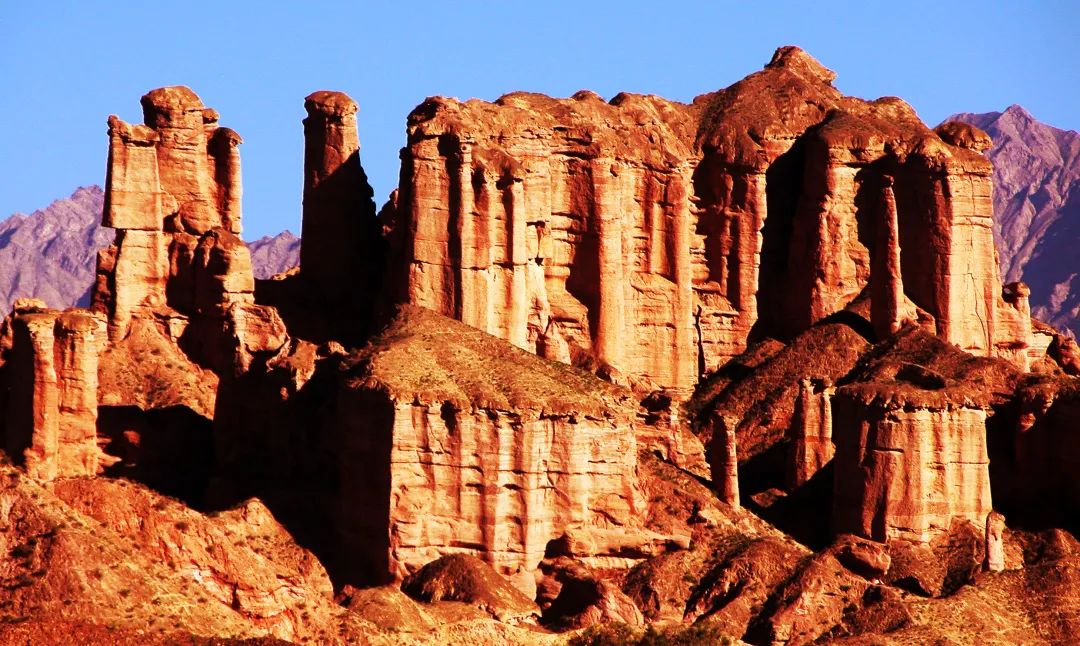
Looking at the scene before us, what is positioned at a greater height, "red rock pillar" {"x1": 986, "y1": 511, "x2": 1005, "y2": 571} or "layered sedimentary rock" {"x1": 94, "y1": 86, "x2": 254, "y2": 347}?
"layered sedimentary rock" {"x1": 94, "y1": 86, "x2": 254, "y2": 347}

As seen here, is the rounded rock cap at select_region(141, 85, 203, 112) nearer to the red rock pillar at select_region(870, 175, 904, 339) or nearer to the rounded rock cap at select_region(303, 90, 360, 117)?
the rounded rock cap at select_region(303, 90, 360, 117)

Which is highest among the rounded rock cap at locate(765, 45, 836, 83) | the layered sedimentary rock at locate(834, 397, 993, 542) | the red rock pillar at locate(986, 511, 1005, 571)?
the rounded rock cap at locate(765, 45, 836, 83)

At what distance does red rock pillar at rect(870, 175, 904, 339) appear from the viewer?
397 feet

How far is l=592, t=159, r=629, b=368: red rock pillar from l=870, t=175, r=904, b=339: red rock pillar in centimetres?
986

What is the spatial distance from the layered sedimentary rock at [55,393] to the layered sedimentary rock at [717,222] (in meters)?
14.4

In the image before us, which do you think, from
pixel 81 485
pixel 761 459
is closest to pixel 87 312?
pixel 81 485

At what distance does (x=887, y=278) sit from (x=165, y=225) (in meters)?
27.5

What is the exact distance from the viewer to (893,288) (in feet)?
398

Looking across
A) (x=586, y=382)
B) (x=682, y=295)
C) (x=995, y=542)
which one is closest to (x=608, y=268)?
(x=682, y=295)

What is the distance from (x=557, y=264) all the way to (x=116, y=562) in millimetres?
43442

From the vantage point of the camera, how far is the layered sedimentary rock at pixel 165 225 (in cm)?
11425

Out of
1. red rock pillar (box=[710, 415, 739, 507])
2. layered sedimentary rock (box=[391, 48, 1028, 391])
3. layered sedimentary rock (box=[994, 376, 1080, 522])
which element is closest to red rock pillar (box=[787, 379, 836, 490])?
red rock pillar (box=[710, 415, 739, 507])

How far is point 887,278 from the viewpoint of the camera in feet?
399

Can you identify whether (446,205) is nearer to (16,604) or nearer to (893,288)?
(893,288)
